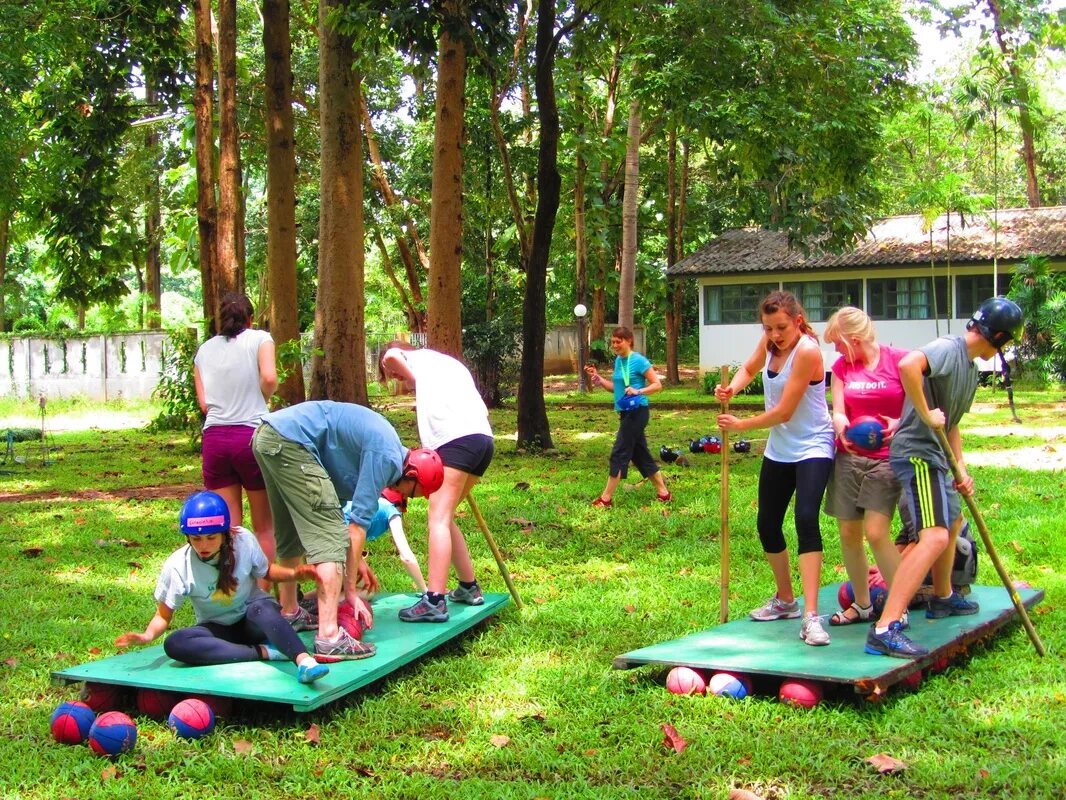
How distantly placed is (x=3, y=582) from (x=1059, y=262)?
97.5 feet

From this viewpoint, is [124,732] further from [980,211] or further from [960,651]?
[980,211]

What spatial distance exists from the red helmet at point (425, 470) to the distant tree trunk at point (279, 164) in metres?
9.28

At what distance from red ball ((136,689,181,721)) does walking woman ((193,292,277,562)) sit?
1.73 m

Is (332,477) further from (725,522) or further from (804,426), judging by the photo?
(804,426)

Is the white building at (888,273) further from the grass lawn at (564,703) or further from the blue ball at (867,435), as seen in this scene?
the blue ball at (867,435)

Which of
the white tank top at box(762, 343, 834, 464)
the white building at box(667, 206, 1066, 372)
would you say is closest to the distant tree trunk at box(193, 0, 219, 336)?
the white tank top at box(762, 343, 834, 464)

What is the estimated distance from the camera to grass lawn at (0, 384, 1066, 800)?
15.2 ft

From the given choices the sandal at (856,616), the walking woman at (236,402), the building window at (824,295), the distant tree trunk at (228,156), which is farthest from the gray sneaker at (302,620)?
the building window at (824,295)

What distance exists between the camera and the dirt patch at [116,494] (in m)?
12.7

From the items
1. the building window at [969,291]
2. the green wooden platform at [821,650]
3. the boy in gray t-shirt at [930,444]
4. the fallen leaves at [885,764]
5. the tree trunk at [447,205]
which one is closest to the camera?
the fallen leaves at [885,764]

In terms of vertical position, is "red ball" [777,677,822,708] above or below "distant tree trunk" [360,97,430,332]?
below

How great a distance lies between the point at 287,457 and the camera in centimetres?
600

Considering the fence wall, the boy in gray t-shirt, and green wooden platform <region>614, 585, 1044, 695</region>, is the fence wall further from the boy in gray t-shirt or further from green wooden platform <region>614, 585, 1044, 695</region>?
the boy in gray t-shirt

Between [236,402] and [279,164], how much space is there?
8.80m
